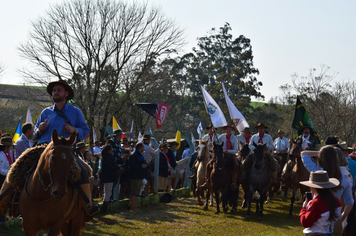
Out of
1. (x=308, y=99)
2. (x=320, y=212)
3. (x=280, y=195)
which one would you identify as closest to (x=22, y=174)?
(x=320, y=212)

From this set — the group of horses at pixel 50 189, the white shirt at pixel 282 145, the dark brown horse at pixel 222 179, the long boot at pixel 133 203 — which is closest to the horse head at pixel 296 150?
the dark brown horse at pixel 222 179

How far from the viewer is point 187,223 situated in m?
12.5

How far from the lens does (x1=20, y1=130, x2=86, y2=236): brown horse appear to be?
610 centimetres

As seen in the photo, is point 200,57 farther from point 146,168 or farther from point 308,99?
point 146,168

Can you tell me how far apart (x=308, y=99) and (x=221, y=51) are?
26.0m

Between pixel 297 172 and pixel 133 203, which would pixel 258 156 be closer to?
pixel 297 172

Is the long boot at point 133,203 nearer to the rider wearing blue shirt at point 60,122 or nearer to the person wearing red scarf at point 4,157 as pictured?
the person wearing red scarf at point 4,157

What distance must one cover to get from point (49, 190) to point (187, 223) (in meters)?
6.73

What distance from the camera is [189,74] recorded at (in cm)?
6519

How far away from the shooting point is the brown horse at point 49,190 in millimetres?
6102

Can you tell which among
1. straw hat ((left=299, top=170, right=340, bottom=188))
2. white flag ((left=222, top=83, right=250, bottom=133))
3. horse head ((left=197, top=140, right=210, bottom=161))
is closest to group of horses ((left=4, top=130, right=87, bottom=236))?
straw hat ((left=299, top=170, right=340, bottom=188))

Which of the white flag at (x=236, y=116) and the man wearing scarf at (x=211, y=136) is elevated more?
the white flag at (x=236, y=116)

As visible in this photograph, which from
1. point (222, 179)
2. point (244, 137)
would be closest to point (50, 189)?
point (222, 179)

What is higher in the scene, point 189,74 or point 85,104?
point 189,74
